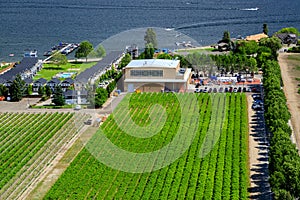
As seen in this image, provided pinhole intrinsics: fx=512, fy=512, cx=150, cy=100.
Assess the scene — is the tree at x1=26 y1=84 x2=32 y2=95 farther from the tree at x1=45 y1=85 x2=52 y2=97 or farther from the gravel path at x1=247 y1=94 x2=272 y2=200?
the gravel path at x1=247 y1=94 x2=272 y2=200

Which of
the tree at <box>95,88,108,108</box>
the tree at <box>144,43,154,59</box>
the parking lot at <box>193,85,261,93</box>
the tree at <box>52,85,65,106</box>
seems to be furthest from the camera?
the tree at <box>144,43,154,59</box>

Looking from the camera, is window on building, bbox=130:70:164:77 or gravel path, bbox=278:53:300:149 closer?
gravel path, bbox=278:53:300:149

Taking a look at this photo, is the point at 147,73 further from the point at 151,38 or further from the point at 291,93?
the point at 151,38

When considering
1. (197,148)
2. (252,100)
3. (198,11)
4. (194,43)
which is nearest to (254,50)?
(194,43)

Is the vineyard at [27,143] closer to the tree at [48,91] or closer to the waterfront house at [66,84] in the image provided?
the tree at [48,91]

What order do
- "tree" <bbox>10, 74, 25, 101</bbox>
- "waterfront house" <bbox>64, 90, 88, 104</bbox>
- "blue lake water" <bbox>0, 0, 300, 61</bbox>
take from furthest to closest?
"blue lake water" <bbox>0, 0, 300, 61</bbox> < "tree" <bbox>10, 74, 25, 101</bbox> < "waterfront house" <bbox>64, 90, 88, 104</bbox>

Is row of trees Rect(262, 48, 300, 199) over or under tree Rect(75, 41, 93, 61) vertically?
over

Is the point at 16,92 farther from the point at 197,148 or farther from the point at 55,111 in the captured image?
the point at 197,148

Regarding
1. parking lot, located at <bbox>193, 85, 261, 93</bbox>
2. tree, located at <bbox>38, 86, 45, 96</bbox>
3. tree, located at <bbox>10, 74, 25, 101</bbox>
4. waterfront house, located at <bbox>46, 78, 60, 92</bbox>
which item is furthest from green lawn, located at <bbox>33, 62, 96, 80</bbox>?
parking lot, located at <bbox>193, 85, 261, 93</bbox>
